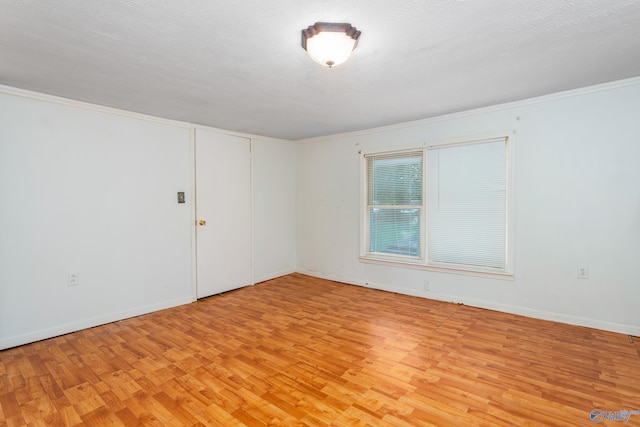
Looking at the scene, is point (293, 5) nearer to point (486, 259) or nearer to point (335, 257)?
point (486, 259)

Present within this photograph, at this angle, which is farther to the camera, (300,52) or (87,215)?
(87,215)

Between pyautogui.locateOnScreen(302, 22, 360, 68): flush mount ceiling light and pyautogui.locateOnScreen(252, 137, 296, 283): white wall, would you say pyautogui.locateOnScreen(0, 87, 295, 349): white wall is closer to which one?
pyautogui.locateOnScreen(252, 137, 296, 283): white wall

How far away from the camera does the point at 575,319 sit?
3139mm

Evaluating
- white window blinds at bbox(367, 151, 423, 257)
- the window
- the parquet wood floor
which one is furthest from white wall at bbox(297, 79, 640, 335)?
white window blinds at bbox(367, 151, 423, 257)

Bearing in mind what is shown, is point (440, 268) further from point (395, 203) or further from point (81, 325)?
point (81, 325)

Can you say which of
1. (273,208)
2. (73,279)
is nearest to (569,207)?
(273,208)

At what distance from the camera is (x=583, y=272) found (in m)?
3.09

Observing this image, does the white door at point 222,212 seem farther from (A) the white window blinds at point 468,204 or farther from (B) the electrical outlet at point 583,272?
(B) the electrical outlet at point 583,272

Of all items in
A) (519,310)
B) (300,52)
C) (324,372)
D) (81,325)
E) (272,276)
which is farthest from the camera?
(272,276)

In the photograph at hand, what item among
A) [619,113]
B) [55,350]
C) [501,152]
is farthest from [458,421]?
[55,350]

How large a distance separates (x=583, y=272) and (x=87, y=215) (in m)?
5.19

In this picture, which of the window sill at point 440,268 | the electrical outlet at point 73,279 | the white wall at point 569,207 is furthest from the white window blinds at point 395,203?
the electrical outlet at point 73,279

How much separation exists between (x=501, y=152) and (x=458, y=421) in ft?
9.57

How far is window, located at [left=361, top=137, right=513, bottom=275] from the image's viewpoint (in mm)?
3600
